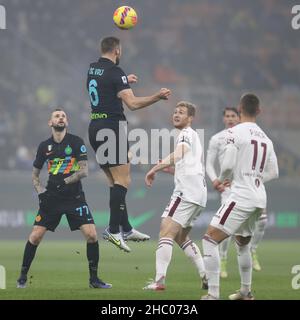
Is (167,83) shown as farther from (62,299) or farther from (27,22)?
(62,299)

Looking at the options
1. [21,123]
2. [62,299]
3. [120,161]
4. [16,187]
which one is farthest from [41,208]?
[21,123]

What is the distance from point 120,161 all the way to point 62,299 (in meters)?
2.05

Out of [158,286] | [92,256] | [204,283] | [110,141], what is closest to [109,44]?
[110,141]

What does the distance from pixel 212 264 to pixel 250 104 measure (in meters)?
1.80

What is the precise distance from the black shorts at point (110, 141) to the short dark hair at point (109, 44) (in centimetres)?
87

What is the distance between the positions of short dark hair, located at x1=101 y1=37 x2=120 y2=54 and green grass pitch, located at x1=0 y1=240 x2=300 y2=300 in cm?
270

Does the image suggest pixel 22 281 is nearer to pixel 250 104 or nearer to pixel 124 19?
pixel 124 19

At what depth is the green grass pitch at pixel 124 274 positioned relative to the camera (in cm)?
1057

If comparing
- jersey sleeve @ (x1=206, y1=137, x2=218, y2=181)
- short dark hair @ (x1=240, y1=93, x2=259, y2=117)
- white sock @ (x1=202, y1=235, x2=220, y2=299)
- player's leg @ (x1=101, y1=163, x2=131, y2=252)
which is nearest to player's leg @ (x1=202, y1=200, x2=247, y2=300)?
white sock @ (x1=202, y1=235, x2=220, y2=299)

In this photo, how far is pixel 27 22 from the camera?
28484 mm

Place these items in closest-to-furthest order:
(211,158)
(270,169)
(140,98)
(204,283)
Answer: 1. (270,169)
2. (140,98)
3. (204,283)
4. (211,158)

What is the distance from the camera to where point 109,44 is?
1099cm

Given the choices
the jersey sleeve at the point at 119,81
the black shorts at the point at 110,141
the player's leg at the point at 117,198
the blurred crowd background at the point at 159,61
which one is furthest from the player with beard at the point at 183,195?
the blurred crowd background at the point at 159,61

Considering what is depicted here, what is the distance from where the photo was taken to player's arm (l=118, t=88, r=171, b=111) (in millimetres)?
10242
